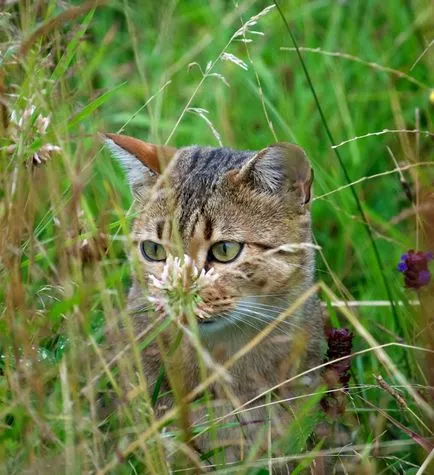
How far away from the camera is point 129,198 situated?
4250 millimetres

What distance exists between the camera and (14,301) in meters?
2.15

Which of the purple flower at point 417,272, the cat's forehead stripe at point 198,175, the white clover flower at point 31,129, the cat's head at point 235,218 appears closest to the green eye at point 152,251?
the cat's head at point 235,218

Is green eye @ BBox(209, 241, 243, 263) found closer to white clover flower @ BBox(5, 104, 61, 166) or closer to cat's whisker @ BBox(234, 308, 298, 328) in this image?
cat's whisker @ BBox(234, 308, 298, 328)

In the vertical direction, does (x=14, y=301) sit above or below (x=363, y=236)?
above

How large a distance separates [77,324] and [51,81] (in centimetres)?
73

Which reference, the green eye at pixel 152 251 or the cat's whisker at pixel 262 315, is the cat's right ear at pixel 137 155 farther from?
the cat's whisker at pixel 262 315

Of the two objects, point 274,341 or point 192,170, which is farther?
point 192,170

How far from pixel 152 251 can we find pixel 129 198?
1.25 m

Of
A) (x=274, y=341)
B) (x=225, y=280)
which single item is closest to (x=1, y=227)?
(x=225, y=280)

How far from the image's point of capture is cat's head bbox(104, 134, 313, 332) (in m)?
2.89

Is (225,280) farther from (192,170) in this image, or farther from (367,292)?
(367,292)

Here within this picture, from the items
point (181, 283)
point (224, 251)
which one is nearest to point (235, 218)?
point (224, 251)

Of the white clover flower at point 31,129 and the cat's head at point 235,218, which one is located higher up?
the white clover flower at point 31,129

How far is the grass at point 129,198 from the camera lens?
7.23 ft
